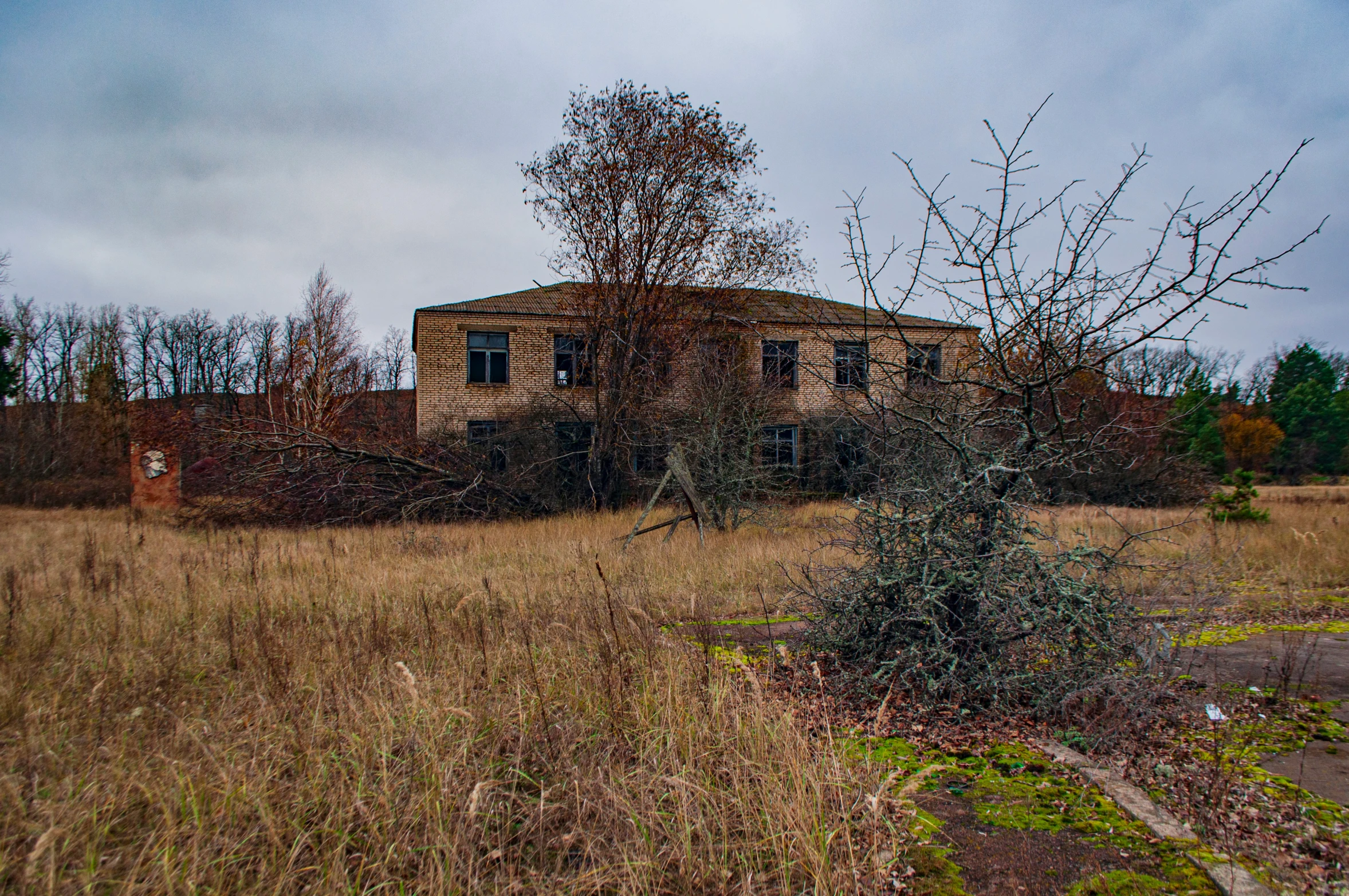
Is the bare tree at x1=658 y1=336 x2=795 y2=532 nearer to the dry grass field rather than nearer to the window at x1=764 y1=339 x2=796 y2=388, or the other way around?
the window at x1=764 y1=339 x2=796 y2=388

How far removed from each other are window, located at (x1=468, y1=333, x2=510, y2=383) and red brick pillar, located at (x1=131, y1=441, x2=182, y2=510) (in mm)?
8800

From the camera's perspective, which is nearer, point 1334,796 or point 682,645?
point 1334,796

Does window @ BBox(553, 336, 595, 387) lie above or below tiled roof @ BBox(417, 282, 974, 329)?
below

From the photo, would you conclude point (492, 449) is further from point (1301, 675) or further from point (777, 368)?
point (1301, 675)

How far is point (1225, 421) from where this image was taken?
36938 mm

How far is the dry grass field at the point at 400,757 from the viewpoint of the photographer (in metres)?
2.23

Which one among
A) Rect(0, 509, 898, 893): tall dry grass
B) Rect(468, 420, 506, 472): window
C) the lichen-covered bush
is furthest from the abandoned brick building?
the lichen-covered bush

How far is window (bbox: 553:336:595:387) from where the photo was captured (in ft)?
68.8

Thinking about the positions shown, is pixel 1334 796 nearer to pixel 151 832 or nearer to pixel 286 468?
pixel 151 832

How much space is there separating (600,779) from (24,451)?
37.4m

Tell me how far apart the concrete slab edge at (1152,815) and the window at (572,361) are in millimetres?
17643

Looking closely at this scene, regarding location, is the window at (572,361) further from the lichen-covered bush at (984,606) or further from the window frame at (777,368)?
the lichen-covered bush at (984,606)

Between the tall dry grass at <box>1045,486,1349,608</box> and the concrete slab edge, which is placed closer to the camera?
the concrete slab edge

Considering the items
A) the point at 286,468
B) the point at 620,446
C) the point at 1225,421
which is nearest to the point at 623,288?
the point at 620,446
